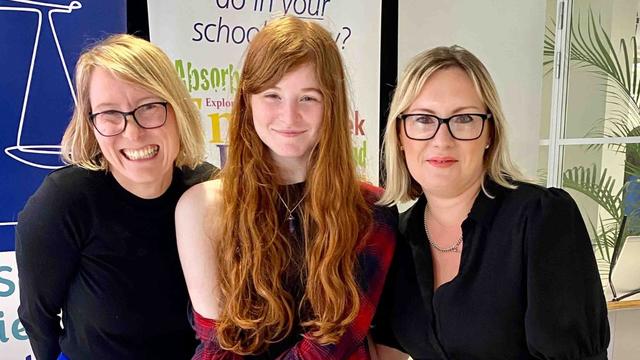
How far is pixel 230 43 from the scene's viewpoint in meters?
2.37

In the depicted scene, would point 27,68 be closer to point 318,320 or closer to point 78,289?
point 78,289

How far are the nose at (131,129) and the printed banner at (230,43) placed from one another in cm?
93

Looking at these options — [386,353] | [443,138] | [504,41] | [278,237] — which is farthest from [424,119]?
[504,41]

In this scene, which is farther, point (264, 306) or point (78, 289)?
point (78, 289)

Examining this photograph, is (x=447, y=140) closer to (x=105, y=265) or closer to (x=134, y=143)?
(x=134, y=143)

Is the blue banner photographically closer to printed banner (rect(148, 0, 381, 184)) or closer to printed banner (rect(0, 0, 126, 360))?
printed banner (rect(0, 0, 126, 360))

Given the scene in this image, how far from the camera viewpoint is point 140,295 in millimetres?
1385

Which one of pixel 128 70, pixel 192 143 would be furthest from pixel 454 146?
pixel 128 70

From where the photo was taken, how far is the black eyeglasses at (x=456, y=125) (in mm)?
1283

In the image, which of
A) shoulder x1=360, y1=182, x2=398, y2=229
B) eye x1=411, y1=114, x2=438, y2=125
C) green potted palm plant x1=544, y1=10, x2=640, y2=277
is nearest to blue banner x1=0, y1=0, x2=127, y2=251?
shoulder x1=360, y1=182, x2=398, y2=229

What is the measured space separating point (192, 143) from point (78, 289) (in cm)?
48

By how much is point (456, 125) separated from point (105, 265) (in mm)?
946

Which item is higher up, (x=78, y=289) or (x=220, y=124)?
(x=220, y=124)

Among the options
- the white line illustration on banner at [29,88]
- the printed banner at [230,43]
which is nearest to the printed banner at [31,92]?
the white line illustration on banner at [29,88]
